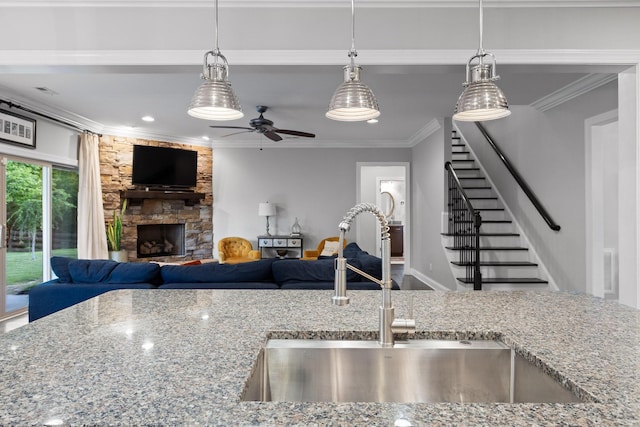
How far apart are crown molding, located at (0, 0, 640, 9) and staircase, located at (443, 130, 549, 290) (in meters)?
2.75

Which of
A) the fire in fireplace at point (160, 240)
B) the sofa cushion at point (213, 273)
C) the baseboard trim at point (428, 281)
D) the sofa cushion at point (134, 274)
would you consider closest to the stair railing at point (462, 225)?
the baseboard trim at point (428, 281)

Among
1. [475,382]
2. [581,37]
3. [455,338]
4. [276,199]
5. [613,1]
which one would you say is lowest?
[475,382]

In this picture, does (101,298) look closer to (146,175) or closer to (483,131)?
(146,175)

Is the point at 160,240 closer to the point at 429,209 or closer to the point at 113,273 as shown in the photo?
the point at 113,273

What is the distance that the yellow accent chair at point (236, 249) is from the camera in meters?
6.71

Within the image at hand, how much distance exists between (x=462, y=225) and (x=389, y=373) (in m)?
4.48

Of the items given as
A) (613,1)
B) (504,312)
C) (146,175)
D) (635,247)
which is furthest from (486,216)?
(146,175)

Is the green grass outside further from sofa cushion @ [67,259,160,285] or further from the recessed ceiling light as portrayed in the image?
sofa cushion @ [67,259,160,285]

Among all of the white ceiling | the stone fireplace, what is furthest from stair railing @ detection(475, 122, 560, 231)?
the stone fireplace

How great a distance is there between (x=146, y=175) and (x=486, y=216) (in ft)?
18.2

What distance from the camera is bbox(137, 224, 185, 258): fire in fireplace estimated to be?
6723 mm

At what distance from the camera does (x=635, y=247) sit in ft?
8.36

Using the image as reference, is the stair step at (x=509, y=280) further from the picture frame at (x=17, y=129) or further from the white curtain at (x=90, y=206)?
the picture frame at (x=17, y=129)

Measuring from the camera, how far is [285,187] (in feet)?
24.6
